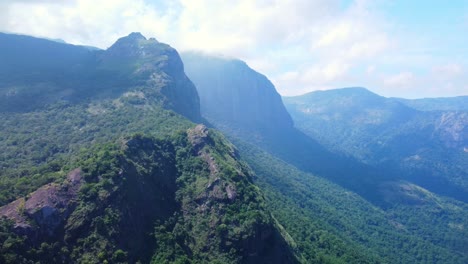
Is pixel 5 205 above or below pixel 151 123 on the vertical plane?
below

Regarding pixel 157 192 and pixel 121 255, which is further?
pixel 157 192

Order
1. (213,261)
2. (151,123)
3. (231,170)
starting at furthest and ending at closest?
(151,123) → (231,170) → (213,261)

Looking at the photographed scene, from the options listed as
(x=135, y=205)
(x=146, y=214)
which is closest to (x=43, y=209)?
(x=135, y=205)

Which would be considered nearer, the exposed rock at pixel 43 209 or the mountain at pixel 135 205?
the exposed rock at pixel 43 209

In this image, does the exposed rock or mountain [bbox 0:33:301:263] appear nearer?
the exposed rock

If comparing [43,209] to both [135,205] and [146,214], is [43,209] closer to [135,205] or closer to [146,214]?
[135,205]

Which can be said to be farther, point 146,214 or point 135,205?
point 146,214

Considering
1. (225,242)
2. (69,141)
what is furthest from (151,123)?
(225,242)

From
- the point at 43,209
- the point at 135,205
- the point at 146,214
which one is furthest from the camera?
the point at 146,214

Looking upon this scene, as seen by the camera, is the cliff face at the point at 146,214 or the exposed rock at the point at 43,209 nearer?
the exposed rock at the point at 43,209

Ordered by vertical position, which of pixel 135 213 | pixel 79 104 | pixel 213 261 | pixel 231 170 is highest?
pixel 79 104

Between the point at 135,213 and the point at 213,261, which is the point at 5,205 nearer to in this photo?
the point at 135,213
